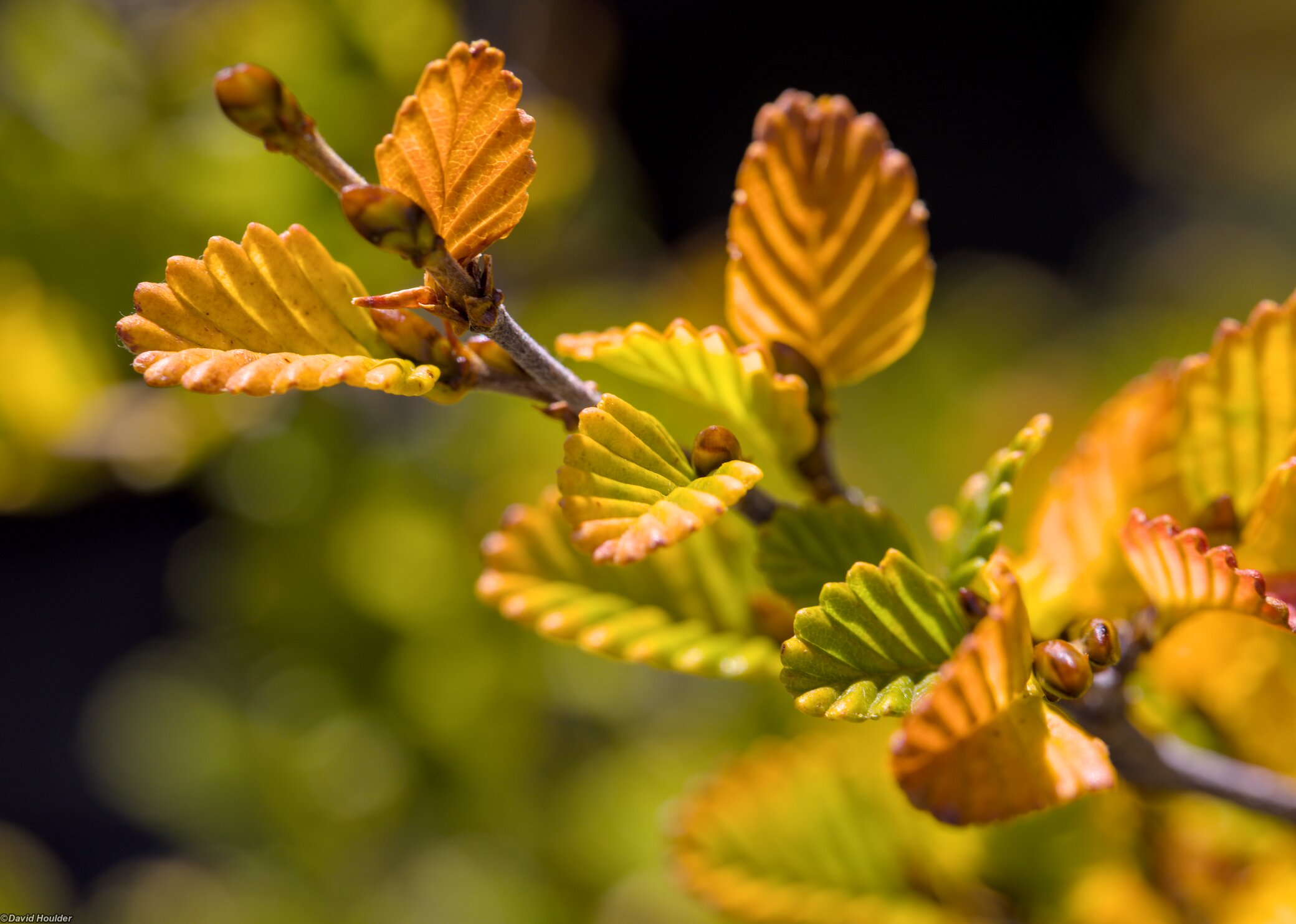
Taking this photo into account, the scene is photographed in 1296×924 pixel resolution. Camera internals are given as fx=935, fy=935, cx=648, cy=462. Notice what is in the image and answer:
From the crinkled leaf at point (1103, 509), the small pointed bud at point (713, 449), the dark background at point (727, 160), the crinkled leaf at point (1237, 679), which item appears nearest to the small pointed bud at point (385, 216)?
the small pointed bud at point (713, 449)

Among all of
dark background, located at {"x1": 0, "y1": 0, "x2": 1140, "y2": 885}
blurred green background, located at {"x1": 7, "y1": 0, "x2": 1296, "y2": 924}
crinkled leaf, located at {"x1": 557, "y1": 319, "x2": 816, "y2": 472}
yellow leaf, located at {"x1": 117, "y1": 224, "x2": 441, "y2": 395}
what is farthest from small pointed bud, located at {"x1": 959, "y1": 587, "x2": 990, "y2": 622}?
dark background, located at {"x1": 0, "y1": 0, "x2": 1140, "y2": 885}

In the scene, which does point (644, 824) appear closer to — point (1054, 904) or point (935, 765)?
point (1054, 904)

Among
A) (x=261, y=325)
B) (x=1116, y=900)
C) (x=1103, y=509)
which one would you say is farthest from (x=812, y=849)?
(x=261, y=325)

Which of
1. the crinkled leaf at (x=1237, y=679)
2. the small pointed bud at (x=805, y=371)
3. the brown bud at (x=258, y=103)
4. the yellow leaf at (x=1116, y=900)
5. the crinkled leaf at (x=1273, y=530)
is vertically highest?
the brown bud at (x=258, y=103)

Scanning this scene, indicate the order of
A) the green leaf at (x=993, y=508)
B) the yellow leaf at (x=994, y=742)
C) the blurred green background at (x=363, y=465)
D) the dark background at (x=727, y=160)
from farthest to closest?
1. the dark background at (x=727, y=160)
2. the blurred green background at (x=363, y=465)
3. the green leaf at (x=993, y=508)
4. the yellow leaf at (x=994, y=742)

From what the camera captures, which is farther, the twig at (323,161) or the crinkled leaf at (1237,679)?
the crinkled leaf at (1237,679)

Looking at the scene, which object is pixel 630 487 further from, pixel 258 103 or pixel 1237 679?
pixel 1237 679

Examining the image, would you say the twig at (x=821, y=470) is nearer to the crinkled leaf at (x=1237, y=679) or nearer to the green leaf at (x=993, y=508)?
the green leaf at (x=993, y=508)

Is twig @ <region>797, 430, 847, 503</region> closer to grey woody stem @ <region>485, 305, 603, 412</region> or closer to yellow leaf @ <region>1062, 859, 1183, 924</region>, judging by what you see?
grey woody stem @ <region>485, 305, 603, 412</region>
